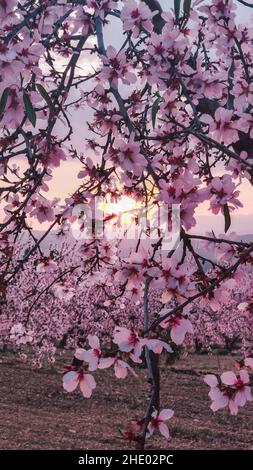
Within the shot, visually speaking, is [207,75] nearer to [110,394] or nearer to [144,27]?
[144,27]

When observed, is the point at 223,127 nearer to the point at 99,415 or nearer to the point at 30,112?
the point at 30,112

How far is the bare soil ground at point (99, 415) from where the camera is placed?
11203 mm

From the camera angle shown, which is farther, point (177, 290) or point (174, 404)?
point (174, 404)

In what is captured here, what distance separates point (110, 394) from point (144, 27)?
14569 millimetres

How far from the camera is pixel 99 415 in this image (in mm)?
14023

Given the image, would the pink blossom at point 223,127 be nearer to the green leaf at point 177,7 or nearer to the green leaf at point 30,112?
the green leaf at point 177,7

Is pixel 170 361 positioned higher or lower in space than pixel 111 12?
higher

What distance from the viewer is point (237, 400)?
8.18ft

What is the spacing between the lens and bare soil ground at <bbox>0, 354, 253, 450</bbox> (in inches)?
441

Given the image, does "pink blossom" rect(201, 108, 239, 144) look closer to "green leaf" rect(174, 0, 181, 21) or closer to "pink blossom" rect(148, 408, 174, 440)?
"green leaf" rect(174, 0, 181, 21)

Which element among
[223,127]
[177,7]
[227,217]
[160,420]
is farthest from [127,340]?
[177,7]

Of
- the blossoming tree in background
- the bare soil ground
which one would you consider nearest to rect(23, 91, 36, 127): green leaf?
the blossoming tree in background

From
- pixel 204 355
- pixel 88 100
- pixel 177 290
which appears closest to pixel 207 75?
pixel 88 100

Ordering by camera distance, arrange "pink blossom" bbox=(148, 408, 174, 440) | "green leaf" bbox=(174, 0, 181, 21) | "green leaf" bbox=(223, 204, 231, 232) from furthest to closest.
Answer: "green leaf" bbox=(174, 0, 181, 21) < "green leaf" bbox=(223, 204, 231, 232) < "pink blossom" bbox=(148, 408, 174, 440)
